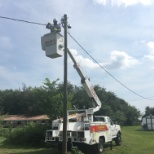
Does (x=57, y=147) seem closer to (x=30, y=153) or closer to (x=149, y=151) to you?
(x=30, y=153)

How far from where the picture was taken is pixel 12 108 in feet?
279

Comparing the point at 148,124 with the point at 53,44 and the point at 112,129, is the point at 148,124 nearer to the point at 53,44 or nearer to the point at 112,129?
the point at 112,129

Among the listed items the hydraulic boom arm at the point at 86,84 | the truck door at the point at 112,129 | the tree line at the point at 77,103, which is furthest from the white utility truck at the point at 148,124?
the hydraulic boom arm at the point at 86,84

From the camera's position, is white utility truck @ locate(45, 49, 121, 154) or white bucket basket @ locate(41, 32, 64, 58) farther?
white utility truck @ locate(45, 49, 121, 154)

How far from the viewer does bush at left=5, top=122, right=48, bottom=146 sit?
23.3m

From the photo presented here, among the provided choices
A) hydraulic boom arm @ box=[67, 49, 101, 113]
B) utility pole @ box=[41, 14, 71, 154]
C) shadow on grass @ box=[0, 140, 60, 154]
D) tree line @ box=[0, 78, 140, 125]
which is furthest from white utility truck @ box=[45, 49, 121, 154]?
tree line @ box=[0, 78, 140, 125]

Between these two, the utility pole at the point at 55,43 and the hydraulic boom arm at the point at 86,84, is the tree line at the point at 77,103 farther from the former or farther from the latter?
the utility pole at the point at 55,43

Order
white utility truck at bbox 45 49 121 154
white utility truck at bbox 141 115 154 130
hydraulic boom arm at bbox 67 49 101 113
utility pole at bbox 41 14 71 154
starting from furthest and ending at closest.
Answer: white utility truck at bbox 141 115 154 130 → hydraulic boom arm at bbox 67 49 101 113 → white utility truck at bbox 45 49 121 154 → utility pole at bbox 41 14 71 154

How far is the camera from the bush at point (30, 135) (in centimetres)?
2328

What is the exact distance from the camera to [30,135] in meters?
23.4

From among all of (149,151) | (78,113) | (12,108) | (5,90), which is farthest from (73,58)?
(5,90)

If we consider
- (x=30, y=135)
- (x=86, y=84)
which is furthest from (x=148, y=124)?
(x=86, y=84)

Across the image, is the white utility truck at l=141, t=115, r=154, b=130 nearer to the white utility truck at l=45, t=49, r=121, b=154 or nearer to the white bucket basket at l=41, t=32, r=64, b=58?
the white utility truck at l=45, t=49, r=121, b=154

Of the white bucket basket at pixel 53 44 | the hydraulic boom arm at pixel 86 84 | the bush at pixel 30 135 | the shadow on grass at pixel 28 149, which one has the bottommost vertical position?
the shadow on grass at pixel 28 149
